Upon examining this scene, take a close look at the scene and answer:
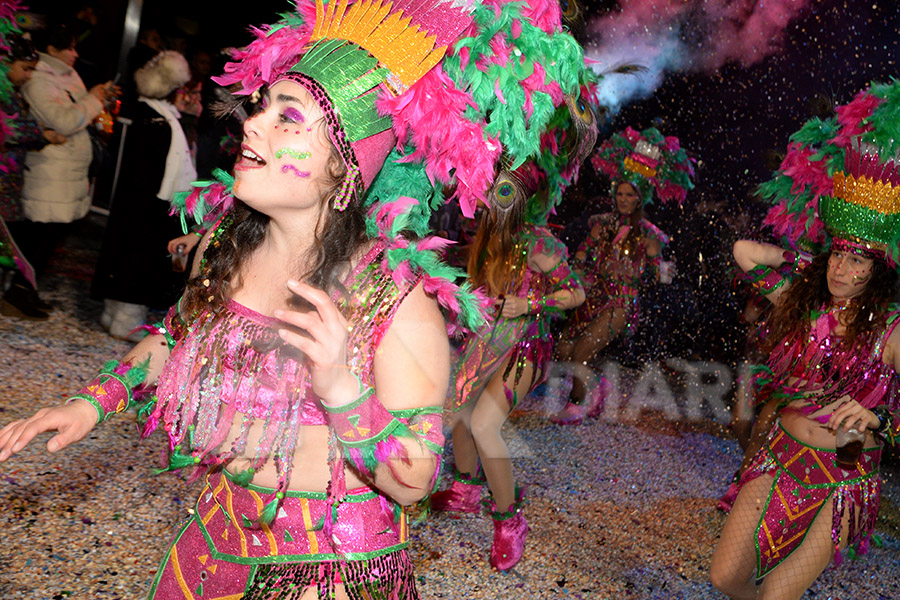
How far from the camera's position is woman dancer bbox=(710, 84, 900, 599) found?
2740mm

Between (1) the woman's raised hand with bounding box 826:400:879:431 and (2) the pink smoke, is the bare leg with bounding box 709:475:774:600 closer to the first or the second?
(1) the woman's raised hand with bounding box 826:400:879:431

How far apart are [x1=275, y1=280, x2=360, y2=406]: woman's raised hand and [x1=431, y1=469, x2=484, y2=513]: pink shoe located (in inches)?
107

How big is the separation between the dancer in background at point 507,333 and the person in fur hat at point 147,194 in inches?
95.4

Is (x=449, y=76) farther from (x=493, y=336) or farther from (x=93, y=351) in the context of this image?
(x=93, y=351)

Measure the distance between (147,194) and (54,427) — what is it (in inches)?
158

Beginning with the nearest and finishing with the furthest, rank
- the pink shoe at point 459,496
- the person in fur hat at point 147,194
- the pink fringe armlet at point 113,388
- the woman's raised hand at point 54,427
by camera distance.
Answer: the woman's raised hand at point 54,427 < the pink fringe armlet at point 113,388 < the pink shoe at point 459,496 < the person in fur hat at point 147,194

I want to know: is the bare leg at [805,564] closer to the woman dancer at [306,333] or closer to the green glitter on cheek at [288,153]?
the woman dancer at [306,333]

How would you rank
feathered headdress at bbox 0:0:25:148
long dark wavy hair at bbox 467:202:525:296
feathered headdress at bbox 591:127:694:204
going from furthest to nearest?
feathered headdress at bbox 591:127:694:204, feathered headdress at bbox 0:0:25:148, long dark wavy hair at bbox 467:202:525:296

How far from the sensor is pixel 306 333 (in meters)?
1.43

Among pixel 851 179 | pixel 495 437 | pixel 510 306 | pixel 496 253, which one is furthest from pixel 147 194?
pixel 851 179

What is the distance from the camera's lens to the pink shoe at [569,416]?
5809mm

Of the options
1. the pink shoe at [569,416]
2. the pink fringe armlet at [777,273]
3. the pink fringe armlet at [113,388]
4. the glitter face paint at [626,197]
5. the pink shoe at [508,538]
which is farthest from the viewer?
the glitter face paint at [626,197]

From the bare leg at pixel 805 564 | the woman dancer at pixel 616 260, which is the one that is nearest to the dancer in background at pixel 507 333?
the bare leg at pixel 805 564

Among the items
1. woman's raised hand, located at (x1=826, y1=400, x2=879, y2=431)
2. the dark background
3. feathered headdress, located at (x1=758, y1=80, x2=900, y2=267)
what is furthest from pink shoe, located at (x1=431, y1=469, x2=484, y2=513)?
the dark background
